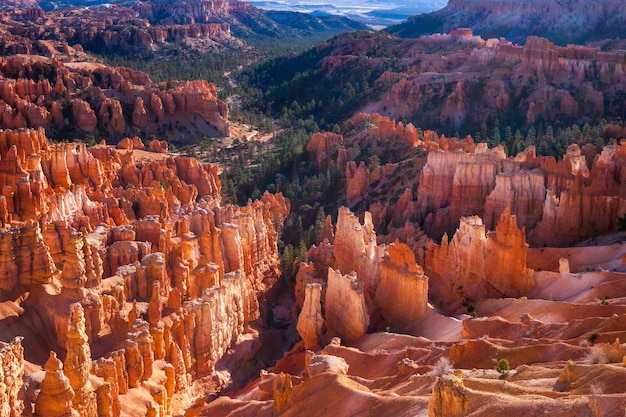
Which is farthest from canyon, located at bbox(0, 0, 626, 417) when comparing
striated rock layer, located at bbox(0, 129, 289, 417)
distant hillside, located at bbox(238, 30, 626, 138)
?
distant hillside, located at bbox(238, 30, 626, 138)

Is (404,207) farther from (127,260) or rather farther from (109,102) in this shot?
(109,102)

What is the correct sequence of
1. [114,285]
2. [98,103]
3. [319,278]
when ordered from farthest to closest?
1. [98,103]
2. [319,278]
3. [114,285]

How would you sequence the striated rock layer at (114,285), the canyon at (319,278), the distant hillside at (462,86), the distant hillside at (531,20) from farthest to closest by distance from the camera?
the distant hillside at (531,20) → the distant hillside at (462,86) → the striated rock layer at (114,285) → the canyon at (319,278)

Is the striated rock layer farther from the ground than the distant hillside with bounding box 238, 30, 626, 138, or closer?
farther from the ground

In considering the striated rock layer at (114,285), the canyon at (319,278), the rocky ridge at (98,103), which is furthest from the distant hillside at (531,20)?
the striated rock layer at (114,285)

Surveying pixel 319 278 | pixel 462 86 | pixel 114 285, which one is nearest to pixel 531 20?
pixel 462 86

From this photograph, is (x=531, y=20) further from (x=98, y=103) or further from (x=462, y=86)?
(x=98, y=103)

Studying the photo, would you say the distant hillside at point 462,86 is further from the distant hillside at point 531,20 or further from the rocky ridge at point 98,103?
the distant hillside at point 531,20

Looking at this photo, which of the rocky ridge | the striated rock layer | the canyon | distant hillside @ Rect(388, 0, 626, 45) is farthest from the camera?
distant hillside @ Rect(388, 0, 626, 45)

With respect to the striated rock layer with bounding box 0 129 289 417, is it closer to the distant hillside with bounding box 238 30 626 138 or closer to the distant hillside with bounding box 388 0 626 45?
the distant hillside with bounding box 238 30 626 138
